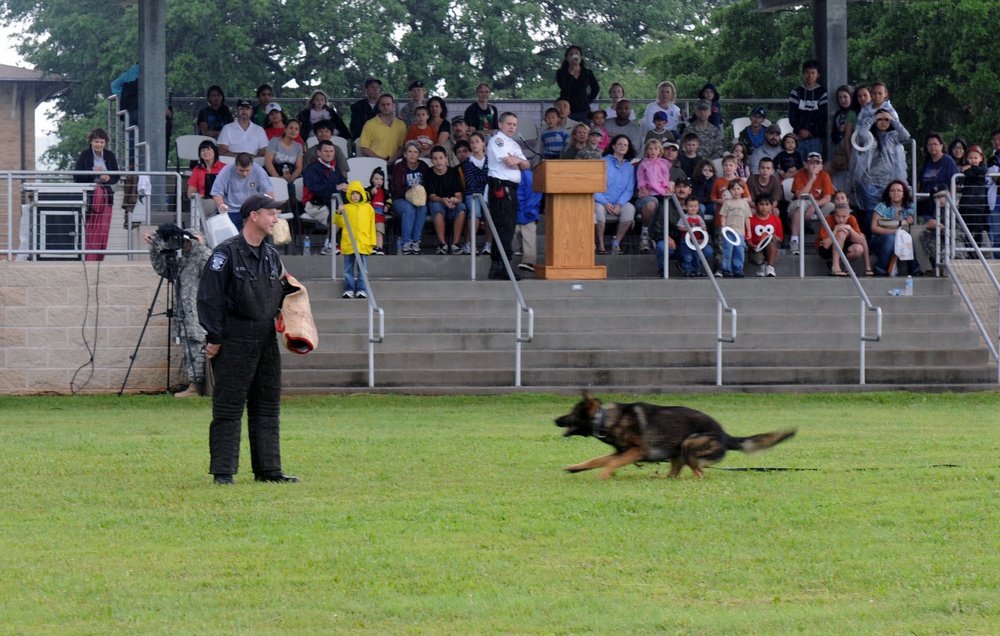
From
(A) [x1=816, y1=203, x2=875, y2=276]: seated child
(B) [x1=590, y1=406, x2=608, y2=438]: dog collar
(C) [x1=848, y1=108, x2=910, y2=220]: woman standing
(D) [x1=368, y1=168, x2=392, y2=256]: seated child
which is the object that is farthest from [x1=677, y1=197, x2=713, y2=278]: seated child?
(B) [x1=590, y1=406, x2=608, y2=438]: dog collar

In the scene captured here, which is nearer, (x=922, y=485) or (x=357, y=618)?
(x=357, y=618)

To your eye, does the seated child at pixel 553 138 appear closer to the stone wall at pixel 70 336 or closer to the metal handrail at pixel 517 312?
the metal handrail at pixel 517 312

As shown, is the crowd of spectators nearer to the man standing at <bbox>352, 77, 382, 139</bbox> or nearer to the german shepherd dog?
the man standing at <bbox>352, 77, 382, 139</bbox>

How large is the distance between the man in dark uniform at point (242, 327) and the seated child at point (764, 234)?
12049 millimetres

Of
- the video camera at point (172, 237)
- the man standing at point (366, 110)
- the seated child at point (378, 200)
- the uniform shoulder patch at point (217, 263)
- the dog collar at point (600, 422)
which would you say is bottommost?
the dog collar at point (600, 422)

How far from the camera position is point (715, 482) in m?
10.6

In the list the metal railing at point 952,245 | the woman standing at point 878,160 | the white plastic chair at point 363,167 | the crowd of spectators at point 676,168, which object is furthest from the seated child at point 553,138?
the metal railing at point 952,245

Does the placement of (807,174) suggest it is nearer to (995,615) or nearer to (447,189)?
(447,189)

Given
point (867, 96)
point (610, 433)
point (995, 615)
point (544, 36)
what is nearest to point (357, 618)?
point (995, 615)

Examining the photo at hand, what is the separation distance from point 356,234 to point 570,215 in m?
2.86

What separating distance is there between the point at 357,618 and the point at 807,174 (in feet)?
55.3

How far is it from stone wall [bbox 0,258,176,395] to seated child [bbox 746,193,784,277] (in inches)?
311

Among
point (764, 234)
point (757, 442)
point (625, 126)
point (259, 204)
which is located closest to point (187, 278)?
point (764, 234)

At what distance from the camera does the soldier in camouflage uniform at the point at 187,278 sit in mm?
18438
